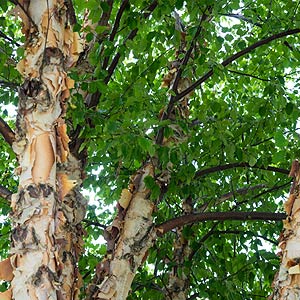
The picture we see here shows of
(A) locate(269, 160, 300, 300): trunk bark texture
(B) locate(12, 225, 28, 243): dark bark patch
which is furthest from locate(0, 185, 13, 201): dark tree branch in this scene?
(A) locate(269, 160, 300, 300): trunk bark texture

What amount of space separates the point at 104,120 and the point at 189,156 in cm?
88

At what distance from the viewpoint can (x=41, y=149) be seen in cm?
216

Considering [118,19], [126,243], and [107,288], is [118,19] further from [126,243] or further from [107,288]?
[107,288]

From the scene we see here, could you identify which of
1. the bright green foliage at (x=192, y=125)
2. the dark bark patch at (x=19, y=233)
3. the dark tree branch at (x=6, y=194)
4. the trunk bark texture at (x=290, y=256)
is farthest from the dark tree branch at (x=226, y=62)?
the dark bark patch at (x=19, y=233)

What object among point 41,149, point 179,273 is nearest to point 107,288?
point 41,149

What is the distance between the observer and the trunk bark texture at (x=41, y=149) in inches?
78.9

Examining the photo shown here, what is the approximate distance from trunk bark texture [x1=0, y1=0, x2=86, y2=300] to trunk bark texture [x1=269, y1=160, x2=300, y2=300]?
0.82 meters

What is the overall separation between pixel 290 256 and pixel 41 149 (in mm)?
1048

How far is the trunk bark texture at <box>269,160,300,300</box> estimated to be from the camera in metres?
1.93

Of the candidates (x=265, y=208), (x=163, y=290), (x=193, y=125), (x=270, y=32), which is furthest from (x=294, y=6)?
(x=163, y=290)

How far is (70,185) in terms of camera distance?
2316mm

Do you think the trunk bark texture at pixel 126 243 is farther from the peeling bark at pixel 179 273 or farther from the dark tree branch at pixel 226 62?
the peeling bark at pixel 179 273

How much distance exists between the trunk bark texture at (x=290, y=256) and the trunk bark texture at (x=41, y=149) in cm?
82

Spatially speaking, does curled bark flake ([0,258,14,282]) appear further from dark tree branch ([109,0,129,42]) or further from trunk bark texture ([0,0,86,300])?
dark tree branch ([109,0,129,42])
